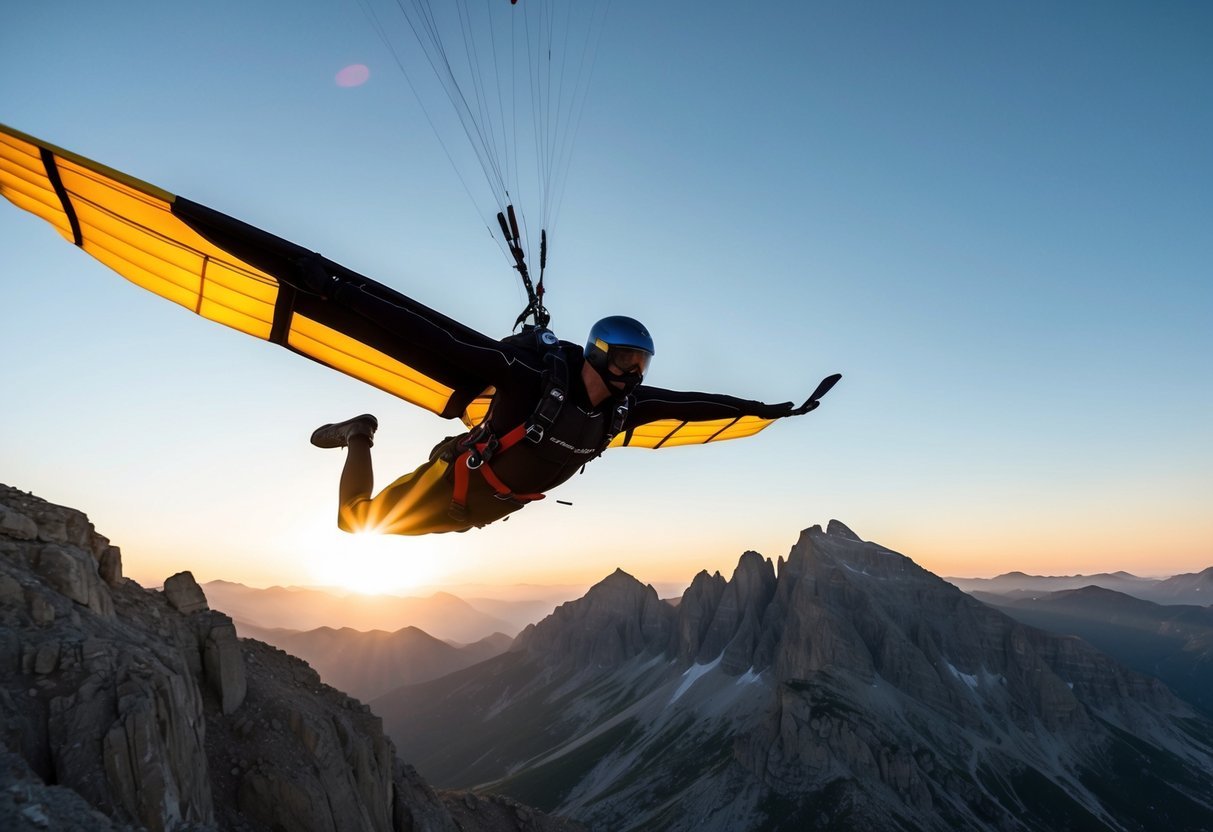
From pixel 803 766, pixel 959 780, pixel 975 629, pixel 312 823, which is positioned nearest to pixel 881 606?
pixel 975 629

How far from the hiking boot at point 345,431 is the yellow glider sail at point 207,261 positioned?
31.0 inches

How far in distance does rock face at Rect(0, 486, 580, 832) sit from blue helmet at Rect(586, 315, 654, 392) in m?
6.74

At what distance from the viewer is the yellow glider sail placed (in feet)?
21.4

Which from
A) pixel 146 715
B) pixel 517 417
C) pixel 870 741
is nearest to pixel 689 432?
pixel 517 417

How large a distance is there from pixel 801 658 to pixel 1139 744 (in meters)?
115

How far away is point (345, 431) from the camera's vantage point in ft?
36.9

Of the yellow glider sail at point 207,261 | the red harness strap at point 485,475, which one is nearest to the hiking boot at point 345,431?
the yellow glider sail at point 207,261

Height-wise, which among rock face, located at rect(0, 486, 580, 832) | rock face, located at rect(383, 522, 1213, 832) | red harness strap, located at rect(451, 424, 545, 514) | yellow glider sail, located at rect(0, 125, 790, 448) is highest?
yellow glider sail, located at rect(0, 125, 790, 448)

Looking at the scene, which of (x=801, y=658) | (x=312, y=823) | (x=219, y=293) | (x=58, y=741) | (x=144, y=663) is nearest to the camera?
(x=219, y=293)

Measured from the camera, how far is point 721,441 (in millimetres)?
14875

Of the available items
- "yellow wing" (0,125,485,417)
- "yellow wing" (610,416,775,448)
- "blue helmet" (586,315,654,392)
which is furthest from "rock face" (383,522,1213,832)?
"yellow wing" (0,125,485,417)

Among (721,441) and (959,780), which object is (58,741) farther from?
(959,780)

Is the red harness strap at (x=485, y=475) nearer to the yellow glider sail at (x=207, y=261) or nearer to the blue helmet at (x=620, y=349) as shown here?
the yellow glider sail at (x=207, y=261)

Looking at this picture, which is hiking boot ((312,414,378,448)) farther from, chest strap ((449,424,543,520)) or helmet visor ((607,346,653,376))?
helmet visor ((607,346,653,376))
